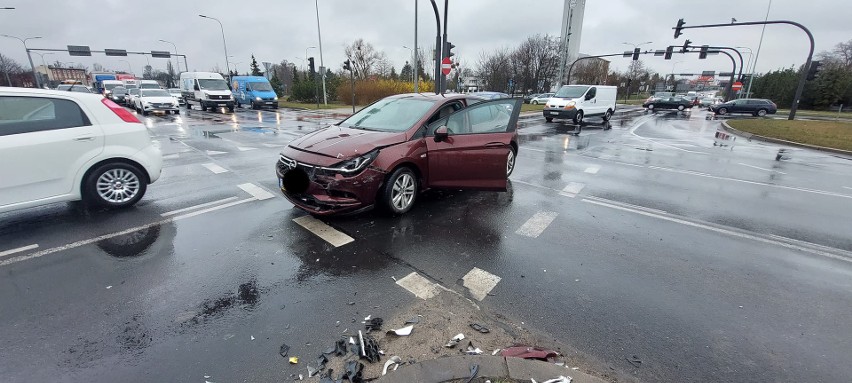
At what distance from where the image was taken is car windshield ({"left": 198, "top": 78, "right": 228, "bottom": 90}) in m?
25.5

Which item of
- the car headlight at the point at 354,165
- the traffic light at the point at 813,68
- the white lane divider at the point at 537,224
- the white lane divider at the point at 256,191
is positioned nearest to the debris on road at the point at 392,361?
the car headlight at the point at 354,165

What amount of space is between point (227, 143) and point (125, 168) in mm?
6622

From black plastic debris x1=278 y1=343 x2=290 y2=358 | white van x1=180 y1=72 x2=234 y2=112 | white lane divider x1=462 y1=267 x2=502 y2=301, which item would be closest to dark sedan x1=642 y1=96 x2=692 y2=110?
white van x1=180 y1=72 x2=234 y2=112

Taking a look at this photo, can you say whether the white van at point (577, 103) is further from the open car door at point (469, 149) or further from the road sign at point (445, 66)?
the open car door at point (469, 149)

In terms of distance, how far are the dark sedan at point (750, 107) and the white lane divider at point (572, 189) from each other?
35760mm

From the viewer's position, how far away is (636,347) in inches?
111

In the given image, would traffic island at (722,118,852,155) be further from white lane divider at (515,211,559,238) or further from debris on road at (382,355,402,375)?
debris on road at (382,355,402,375)

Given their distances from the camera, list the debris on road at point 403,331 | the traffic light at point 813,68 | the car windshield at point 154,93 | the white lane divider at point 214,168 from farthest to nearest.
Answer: the traffic light at point 813,68 → the car windshield at point 154,93 → the white lane divider at point 214,168 → the debris on road at point 403,331

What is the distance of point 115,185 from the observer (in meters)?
5.26

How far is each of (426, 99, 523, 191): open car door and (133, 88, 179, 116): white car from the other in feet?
72.1

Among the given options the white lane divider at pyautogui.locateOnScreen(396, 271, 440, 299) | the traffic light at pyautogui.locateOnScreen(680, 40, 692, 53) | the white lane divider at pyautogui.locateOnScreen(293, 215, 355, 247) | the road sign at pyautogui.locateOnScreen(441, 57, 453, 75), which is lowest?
the white lane divider at pyautogui.locateOnScreen(396, 271, 440, 299)

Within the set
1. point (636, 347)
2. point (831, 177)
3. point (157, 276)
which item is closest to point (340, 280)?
point (157, 276)

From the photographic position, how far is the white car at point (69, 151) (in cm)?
446

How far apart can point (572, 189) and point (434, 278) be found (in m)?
4.38
